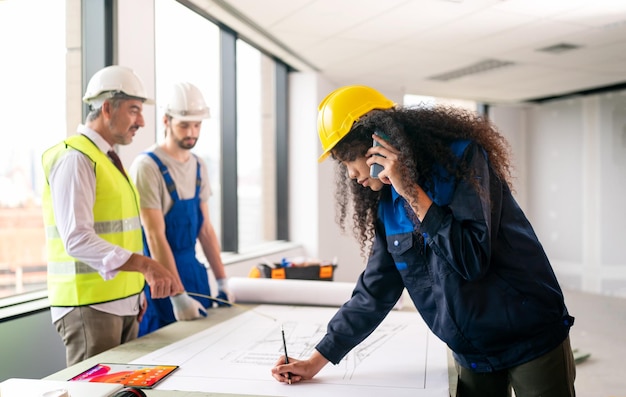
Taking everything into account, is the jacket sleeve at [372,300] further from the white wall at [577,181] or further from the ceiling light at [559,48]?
the white wall at [577,181]

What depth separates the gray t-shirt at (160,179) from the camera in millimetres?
2551

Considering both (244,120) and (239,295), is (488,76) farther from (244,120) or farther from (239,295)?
(239,295)

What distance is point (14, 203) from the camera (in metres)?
2.88

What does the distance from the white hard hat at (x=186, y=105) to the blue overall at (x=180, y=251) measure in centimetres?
28

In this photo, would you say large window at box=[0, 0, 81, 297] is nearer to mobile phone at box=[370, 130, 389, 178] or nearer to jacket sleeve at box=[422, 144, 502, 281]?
mobile phone at box=[370, 130, 389, 178]

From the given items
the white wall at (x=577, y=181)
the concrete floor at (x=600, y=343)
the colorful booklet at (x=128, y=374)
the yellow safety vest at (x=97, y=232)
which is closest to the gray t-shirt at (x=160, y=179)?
the yellow safety vest at (x=97, y=232)

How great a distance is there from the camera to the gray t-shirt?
2.55 metres

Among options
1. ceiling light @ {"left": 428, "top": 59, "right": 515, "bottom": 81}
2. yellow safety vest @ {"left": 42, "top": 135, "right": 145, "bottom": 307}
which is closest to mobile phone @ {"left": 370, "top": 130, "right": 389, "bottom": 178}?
yellow safety vest @ {"left": 42, "top": 135, "right": 145, "bottom": 307}

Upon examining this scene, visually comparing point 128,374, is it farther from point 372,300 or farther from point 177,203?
point 177,203

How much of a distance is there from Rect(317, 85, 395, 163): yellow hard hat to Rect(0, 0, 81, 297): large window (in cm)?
196

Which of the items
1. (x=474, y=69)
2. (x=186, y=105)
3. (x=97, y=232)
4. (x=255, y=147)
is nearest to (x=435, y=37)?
(x=474, y=69)

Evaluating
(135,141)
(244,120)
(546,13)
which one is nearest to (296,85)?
(244,120)

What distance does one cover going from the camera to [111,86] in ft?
7.22

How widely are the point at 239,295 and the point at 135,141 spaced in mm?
1267
